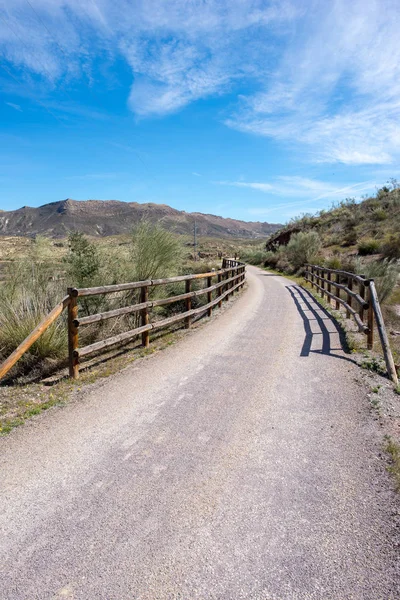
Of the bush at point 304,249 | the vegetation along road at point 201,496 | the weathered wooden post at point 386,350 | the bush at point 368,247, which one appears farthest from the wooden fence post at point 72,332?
the bush at point 304,249

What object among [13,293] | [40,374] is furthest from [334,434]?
[13,293]

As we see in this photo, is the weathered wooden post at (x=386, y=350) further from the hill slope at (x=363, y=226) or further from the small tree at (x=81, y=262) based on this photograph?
the hill slope at (x=363, y=226)

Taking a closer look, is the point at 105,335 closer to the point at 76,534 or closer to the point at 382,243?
the point at 76,534

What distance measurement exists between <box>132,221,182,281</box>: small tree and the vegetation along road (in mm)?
4948

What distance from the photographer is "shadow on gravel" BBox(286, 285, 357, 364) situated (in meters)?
6.89

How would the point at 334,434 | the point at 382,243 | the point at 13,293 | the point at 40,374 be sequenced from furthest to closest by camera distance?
the point at 382,243 → the point at 13,293 → the point at 40,374 → the point at 334,434

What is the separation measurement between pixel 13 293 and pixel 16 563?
5.22m

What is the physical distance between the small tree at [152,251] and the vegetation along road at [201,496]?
495cm

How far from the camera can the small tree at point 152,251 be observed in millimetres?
9594

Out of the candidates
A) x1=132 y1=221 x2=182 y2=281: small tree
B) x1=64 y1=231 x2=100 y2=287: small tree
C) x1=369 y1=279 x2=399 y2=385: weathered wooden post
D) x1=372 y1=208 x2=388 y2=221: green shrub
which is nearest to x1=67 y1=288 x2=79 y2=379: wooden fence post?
x1=64 y1=231 x2=100 y2=287: small tree

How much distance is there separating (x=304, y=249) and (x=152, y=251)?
22302mm

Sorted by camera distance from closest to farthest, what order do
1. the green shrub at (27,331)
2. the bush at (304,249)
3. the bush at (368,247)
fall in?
the green shrub at (27,331) → the bush at (368,247) → the bush at (304,249)

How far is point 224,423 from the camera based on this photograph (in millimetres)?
4000

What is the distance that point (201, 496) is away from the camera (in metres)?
2.81
